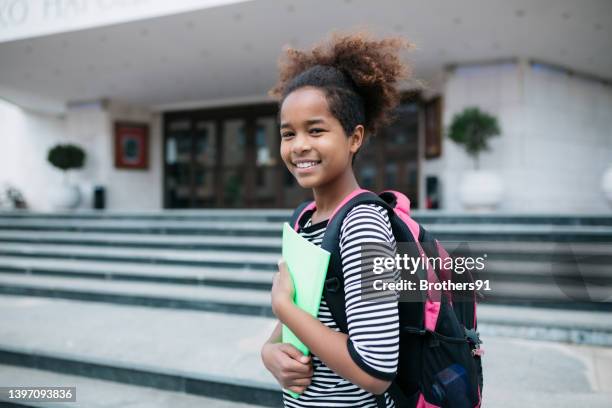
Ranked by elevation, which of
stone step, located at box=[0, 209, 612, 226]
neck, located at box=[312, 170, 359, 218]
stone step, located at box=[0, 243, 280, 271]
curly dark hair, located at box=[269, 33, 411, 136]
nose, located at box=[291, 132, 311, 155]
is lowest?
stone step, located at box=[0, 243, 280, 271]

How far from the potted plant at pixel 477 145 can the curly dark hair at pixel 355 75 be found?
6624 millimetres

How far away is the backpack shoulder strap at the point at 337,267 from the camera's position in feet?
2.90

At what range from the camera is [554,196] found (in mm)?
7984

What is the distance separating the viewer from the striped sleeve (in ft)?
2.66

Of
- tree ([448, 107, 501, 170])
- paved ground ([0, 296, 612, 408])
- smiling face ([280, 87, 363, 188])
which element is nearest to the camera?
smiling face ([280, 87, 363, 188])

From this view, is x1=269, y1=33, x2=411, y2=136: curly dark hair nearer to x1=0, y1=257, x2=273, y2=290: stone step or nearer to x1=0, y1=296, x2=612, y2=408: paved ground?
x1=0, y1=296, x2=612, y2=408: paved ground

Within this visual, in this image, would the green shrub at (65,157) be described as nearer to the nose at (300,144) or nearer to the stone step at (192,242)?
the stone step at (192,242)

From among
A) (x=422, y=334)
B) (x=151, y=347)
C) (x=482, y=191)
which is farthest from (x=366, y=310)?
(x=482, y=191)

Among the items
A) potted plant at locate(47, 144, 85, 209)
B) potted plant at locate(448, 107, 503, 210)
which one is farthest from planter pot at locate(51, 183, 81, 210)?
potted plant at locate(448, 107, 503, 210)

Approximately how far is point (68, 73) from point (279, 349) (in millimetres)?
10120

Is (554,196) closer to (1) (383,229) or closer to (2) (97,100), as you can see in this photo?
(1) (383,229)

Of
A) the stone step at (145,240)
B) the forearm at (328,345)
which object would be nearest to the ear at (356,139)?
the forearm at (328,345)

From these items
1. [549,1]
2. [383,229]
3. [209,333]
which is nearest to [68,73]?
[209,333]

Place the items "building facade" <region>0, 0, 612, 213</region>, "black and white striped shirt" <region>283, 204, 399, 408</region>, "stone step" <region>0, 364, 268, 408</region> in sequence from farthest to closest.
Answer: "building facade" <region>0, 0, 612, 213</region> → "stone step" <region>0, 364, 268, 408</region> → "black and white striped shirt" <region>283, 204, 399, 408</region>
